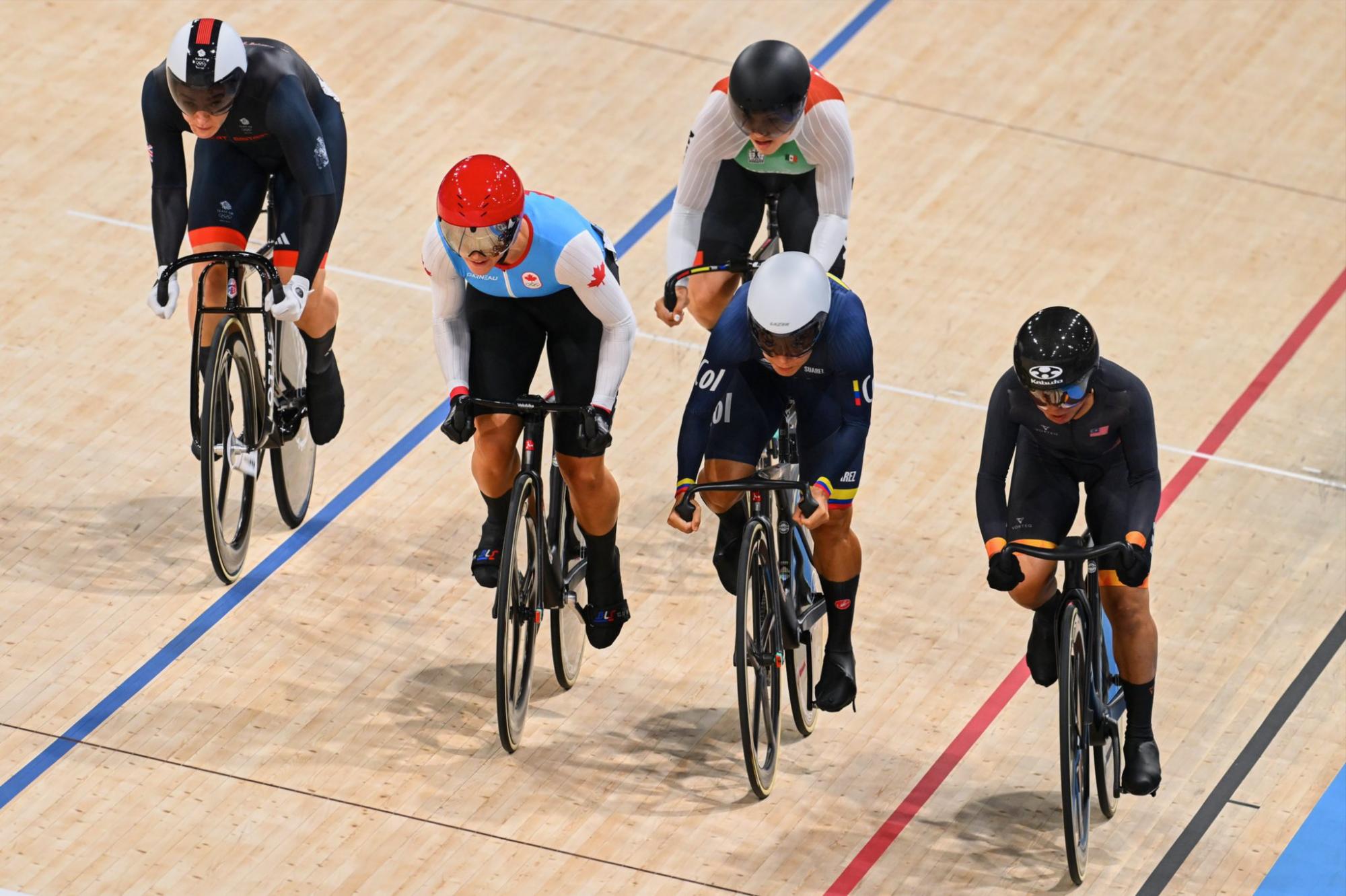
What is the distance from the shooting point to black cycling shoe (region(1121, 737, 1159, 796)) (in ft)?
19.6

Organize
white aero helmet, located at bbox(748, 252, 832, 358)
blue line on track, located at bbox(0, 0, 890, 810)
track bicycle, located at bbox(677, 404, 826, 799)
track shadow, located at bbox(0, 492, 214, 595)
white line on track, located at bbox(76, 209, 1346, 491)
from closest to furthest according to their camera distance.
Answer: white aero helmet, located at bbox(748, 252, 832, 358)
track bicycle, located at bbox(677, 404, 826, 799)
blue line on track, located at bbox(0, 0, 890, 810)
track shadow, located at bbox(0, 492, 214, 595)
white line on track, located at bbox(76, 209, 1346, 491)

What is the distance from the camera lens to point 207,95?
6.28 meters

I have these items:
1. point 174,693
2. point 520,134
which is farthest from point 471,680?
point 520,134

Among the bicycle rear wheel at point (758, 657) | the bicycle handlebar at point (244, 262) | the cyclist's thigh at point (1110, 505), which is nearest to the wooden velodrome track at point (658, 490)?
the bicycle rear wheel at point (758, 657)

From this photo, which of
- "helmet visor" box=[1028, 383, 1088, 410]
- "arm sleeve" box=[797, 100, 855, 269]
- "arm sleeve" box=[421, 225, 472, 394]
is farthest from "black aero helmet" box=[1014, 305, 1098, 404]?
"arm sleeve" box=[421, 225, 472, 394]

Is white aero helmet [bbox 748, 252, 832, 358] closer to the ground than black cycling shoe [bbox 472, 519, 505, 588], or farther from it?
farther from it

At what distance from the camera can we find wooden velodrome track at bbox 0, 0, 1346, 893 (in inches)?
236

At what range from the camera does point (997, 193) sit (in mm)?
9305

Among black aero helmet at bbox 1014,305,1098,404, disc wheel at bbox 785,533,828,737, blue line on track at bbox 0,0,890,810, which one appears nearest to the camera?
black aero helmet at bbox 1014,305,1098,404

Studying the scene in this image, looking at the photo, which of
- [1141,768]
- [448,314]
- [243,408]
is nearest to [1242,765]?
[1141,768]

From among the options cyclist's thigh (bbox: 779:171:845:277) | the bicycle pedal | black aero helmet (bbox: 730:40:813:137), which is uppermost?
black aero helmet (bbox: 730:40:813:137)

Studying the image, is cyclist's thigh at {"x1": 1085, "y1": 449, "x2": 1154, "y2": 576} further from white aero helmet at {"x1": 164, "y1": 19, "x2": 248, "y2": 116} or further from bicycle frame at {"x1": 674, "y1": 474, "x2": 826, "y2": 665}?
white aero helmet at {"x1": 164, "y1": 19, "x2": 248, "y2": 116}

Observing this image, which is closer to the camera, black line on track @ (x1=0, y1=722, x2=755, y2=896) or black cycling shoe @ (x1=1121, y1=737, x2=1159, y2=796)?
black line on track @ (x1=0, y1=722, x2=755, y2=896)

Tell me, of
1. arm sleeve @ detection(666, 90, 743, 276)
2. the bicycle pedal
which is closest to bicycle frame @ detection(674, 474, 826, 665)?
arm sleeve @ detection(666, 90, 743, 276)
